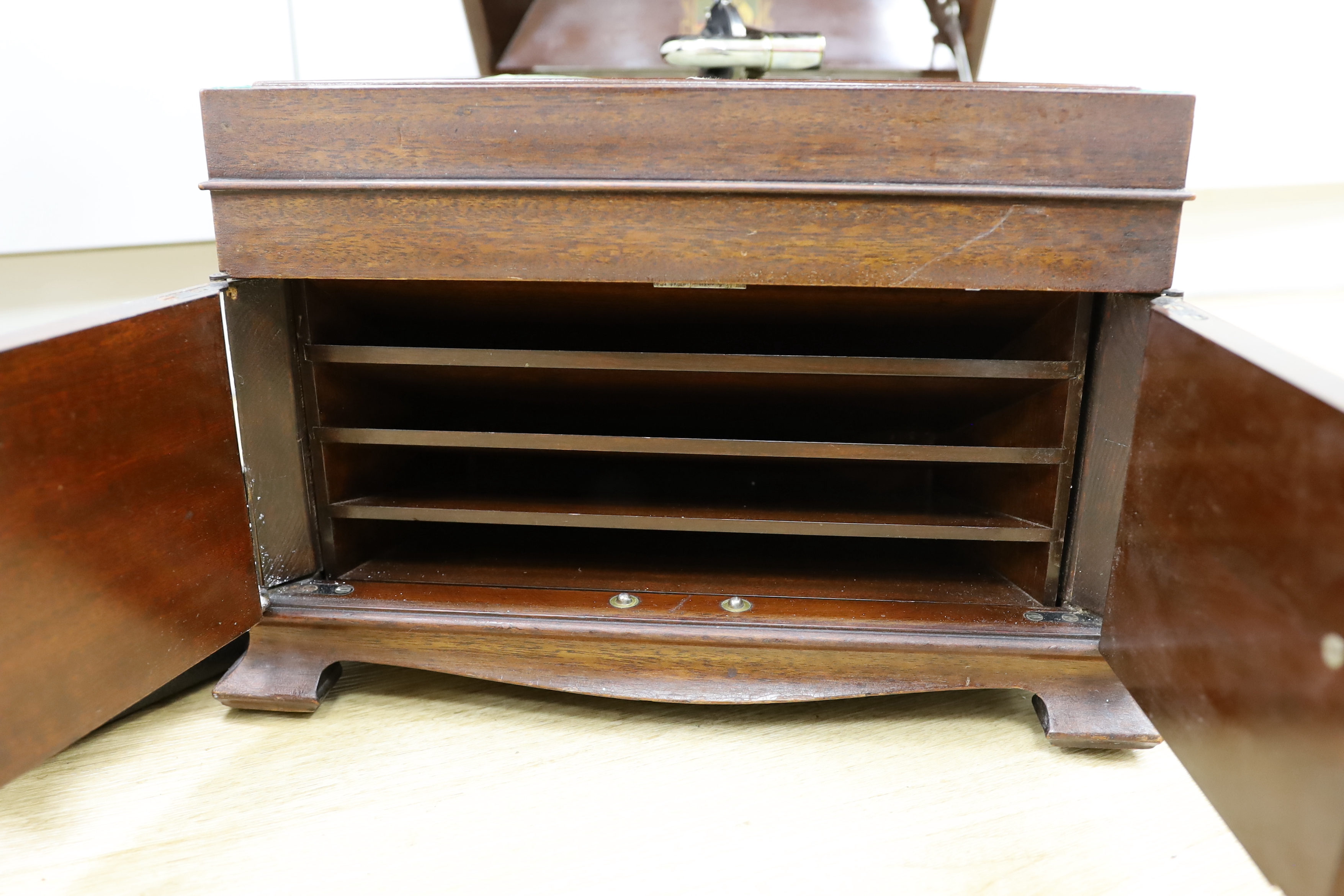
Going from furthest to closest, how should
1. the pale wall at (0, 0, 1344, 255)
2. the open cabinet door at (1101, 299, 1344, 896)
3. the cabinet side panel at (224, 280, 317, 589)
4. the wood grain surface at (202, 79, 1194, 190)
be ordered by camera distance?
the pale wall at (0, 0, 1344, 255) < the cabinet side panel at (224, 280, 317, 589) < the wood grain surface at (202, 79, 1194, 190) < the open cabinet door at (1101, 299, 1344, 896)

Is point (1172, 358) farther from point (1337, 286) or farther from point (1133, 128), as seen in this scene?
point (1337, 286)

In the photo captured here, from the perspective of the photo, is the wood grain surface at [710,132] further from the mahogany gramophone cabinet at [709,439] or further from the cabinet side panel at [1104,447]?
the cabinet side panel at [1104,447]

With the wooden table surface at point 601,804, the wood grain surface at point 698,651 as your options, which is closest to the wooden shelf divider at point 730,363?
the wood grain surface at point 698,651

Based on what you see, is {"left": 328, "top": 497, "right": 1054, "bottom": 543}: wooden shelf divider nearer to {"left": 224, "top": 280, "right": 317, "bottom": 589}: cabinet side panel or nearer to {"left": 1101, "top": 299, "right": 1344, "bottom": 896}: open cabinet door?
{"left": 224, "top": 280, "right": 317, "bottom": 589}: cabinet side panel

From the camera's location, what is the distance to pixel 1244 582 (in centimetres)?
49

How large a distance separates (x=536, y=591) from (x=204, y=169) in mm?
853

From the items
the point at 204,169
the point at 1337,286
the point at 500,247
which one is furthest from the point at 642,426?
the point at 1337,286

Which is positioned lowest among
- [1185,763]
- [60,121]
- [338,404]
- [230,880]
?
[230,880]

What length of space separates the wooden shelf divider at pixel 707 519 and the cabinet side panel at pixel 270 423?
1.9 inches

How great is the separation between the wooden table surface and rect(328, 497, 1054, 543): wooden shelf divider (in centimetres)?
18

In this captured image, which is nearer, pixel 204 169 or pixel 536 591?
pixel 536 591

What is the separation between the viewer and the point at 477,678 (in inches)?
33.5

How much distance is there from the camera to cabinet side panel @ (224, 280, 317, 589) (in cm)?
75

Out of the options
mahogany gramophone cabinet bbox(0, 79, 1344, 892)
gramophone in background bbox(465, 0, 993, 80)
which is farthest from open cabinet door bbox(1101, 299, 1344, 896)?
gramophone in background bbox(465, 0, 993, 80)
